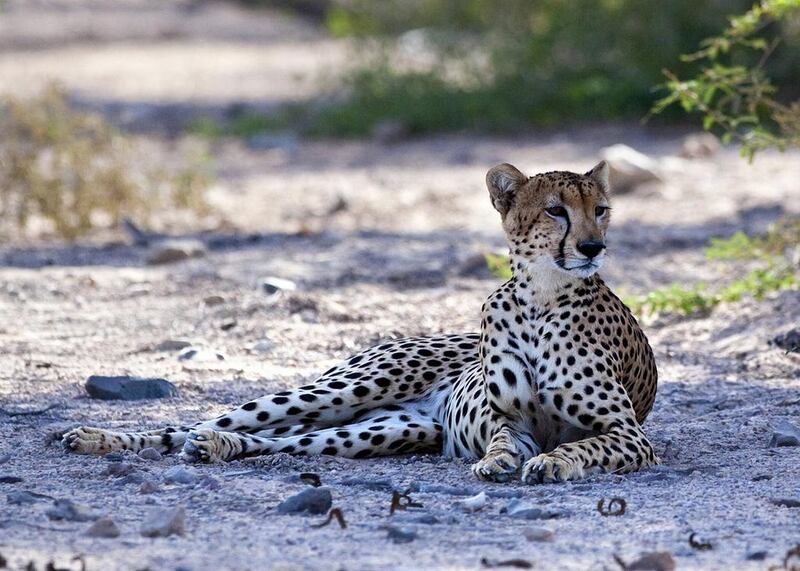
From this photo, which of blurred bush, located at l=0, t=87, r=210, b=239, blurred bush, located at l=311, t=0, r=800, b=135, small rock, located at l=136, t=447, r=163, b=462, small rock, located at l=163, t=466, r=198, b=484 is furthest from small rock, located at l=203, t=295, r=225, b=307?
blurred bush, located at l=311, t=0, r=800, b=135

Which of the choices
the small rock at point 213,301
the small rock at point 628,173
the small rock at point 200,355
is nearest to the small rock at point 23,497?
the small rock at point 200,355

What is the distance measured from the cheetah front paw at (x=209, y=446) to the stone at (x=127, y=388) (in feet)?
3.11

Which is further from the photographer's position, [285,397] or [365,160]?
[365,160]

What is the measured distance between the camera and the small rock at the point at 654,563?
4188 millimetres

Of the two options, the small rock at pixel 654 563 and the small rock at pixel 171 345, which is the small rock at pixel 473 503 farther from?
the small rock at pixel 171 345

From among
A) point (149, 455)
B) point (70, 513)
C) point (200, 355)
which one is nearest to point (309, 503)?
point (70, 513)

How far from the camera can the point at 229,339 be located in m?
8.08

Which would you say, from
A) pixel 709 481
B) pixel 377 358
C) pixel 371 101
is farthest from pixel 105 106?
pixel 709 481

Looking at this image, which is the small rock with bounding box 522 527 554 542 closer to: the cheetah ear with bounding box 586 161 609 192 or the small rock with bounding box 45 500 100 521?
the small rock with bounding box 45 500 100 521

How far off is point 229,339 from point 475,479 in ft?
9.71

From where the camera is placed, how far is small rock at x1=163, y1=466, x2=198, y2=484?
207 inches

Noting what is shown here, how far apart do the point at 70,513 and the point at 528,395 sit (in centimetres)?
Answer: 180

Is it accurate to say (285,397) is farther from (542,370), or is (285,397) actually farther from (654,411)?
(654,411)

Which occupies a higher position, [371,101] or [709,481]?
[371,101]
